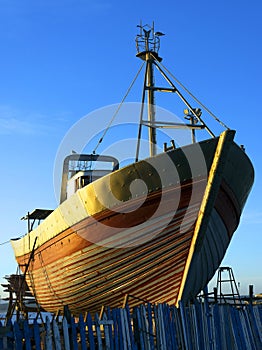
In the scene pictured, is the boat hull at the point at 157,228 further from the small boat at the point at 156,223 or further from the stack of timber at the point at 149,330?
the stack of timber at the point at 149,330

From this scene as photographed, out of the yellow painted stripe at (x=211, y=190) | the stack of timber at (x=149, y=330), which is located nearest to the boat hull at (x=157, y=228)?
the yellow painted stripe at (x=211, y=190)

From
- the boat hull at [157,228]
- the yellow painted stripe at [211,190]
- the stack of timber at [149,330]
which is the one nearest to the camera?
the stack of timber at [149,330]

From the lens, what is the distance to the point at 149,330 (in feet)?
30.5

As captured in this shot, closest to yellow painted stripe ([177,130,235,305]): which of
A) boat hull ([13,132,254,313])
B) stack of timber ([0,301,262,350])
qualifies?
boat hull ([13,132,254,313])

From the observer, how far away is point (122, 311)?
29.1ft

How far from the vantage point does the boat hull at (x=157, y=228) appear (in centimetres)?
1179

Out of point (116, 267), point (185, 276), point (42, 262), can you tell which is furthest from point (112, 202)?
point (42, 262)

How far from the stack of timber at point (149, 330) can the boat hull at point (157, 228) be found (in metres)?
1.43

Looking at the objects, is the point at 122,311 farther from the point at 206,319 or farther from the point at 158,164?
the point at 158,164

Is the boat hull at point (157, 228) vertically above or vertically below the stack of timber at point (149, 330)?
Answer: above

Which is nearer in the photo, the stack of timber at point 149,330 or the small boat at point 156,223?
the stack of timber at point 149,330

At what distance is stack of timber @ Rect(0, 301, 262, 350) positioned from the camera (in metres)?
7.59

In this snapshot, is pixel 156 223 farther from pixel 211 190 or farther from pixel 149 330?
pixel 149 330

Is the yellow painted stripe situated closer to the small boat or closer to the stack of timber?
the small boat
